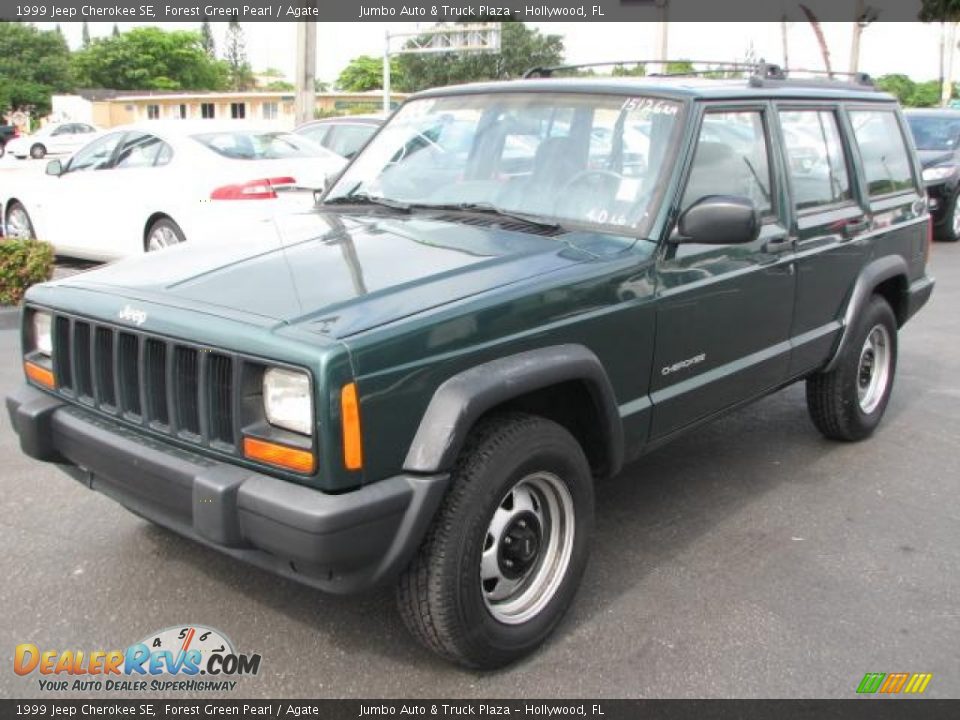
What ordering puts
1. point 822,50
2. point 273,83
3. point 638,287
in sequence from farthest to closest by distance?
point 273,83 → point 822,50 → point 638,287

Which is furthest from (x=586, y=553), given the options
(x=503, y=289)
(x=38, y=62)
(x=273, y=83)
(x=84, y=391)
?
(x=273, y=83)

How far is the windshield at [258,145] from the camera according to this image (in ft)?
28.2

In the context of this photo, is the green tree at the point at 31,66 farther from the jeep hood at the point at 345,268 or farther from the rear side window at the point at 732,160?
the rear side window at the point at 732,160

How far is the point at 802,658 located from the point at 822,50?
273 inches

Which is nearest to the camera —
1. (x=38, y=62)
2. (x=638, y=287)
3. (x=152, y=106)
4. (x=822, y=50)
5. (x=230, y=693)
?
(x=230, y=693)

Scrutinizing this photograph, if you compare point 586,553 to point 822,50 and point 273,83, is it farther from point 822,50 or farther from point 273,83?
point 273,83

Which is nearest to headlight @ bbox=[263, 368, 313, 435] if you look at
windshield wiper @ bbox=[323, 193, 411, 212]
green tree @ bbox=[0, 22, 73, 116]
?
windshield wiper @ bbox=[323, 193, 411, 212]

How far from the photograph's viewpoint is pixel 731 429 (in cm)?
539

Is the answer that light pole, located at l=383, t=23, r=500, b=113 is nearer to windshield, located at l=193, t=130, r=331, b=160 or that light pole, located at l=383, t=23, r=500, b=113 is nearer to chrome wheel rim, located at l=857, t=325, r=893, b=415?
windshield, located at l=193, t=130, r=331, b=160

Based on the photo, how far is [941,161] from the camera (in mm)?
13375

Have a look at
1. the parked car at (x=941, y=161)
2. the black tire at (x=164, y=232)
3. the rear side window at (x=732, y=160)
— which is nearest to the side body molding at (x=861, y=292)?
the rear side window at (x=732, y=160)

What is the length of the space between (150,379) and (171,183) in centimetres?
600

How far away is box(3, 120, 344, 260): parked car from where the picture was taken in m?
8.11
